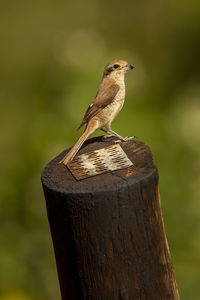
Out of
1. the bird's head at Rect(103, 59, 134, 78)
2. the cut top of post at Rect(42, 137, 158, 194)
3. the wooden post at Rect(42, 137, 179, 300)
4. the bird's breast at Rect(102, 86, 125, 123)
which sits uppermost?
the bird's head at Rect(103, 59, 134, 78)

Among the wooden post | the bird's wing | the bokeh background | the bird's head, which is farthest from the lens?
the bokeh background

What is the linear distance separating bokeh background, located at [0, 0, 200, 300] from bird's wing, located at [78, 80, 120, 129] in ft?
6.34

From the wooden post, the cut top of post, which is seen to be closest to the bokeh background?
the cut top of post

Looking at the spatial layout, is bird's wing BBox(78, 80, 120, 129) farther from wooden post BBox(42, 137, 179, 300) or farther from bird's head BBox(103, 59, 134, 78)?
wooden post BBox(42, 137, 179, 300)

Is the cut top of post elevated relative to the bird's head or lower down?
lower down

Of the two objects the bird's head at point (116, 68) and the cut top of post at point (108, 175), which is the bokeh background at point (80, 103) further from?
the cut top of post at point (108, 175)

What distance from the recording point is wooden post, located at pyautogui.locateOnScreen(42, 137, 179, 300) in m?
2.66

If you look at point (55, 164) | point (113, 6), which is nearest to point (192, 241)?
point (55, 164)

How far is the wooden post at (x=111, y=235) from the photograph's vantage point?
105 inches

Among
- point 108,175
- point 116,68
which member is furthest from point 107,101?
point 108,175

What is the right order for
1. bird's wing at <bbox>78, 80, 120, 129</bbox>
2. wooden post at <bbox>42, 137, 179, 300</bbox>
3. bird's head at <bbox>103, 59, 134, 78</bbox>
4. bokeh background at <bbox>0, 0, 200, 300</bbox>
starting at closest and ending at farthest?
wooden post at <bbox>42, 137, 179, 300</bbox>, bird's wing at <bbox>78, 80, 120, 129</bbox>, bird's head at <bbox>103, 59, 134, 78</bbox>, bokeh background at <bbox>0, 0, 200, 300</bbox>

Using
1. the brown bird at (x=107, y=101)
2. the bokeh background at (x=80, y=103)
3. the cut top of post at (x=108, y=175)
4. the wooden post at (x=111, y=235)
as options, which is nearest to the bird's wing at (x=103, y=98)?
the brown bird at (x=107, y=101)

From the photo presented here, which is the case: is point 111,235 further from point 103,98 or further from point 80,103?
point 80,103

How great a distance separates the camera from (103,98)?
3760 millimetres
